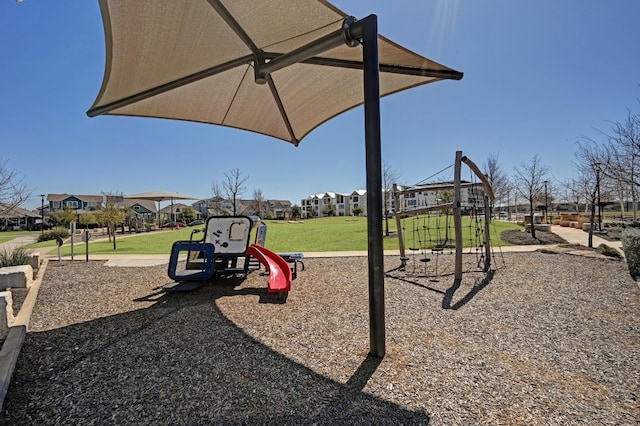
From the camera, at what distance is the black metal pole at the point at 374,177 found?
2688 millimetres

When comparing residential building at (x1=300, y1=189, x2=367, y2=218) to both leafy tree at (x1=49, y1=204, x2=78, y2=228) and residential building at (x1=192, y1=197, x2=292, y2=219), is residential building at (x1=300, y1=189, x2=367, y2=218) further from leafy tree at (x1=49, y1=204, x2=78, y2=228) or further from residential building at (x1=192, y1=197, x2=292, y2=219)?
leafy tree at (x1=49, y1=204, x2=78, y2=228)

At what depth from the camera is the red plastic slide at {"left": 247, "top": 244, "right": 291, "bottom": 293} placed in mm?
4574

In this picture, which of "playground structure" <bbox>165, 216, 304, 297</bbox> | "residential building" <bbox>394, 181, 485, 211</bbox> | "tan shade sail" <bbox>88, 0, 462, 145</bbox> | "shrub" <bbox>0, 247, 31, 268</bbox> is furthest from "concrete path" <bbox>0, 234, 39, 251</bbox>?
"residential building" <bbox>394, 181, 485, 211</bbox>

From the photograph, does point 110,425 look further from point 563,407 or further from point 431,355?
point 563,407

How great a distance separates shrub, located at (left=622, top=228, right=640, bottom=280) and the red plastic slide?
6.44 m

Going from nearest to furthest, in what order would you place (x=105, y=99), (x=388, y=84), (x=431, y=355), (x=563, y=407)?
1. (x=563, y=407)
2. (x=431, y=355)
3. (x=105, y=99)
4. (x=388, y=84)

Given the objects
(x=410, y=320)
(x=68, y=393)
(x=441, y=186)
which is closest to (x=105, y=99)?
(x=68, y=393)

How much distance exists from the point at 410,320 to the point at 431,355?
0.97 metres

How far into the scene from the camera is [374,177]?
8.94ft

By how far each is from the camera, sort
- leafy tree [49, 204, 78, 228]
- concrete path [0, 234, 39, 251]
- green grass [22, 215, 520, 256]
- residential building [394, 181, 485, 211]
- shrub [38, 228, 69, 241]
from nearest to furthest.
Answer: residential building [394, 181, 485, 211] → green grass [22, 215, 520, 256] → concrete path [0, 234, 39, 251] → shrub [38, 228, 69, 241] → leafy tree [49, 204, 78, 228]

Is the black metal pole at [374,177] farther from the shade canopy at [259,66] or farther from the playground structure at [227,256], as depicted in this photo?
the playground structure at [227,256]

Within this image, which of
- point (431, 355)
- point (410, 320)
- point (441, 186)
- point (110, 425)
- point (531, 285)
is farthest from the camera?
point (441, 186)

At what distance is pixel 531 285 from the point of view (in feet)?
17.8

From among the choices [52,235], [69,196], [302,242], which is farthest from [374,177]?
[69,196]
